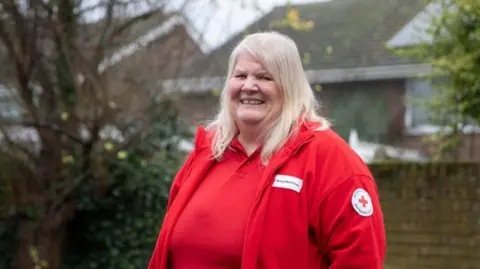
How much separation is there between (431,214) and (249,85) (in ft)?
12.9

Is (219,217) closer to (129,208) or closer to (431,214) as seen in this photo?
(431,214)

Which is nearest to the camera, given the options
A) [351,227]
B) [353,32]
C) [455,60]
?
[351,227]

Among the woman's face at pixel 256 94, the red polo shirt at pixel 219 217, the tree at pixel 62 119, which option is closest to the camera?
the red polo shirt at pixel 219 217

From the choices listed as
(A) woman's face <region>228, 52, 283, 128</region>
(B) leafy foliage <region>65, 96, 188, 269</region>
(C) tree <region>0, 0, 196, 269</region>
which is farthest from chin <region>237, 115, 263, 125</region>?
(B) leafy foliage <region>65, 96, 188, 269</region>

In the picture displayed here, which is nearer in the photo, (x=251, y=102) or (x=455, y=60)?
(x=251, y=102)

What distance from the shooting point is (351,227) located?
281 centimetres

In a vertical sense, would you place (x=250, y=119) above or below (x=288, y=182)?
above

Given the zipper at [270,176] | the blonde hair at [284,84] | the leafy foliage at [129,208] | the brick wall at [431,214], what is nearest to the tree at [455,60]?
the brick wall at [431,214]

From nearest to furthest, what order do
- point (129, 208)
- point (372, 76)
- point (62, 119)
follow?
point (62, 119) < point (129, 208) < point (372, 76)

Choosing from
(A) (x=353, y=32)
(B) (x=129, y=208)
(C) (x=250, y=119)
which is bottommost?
(B) (x=129, y=208)

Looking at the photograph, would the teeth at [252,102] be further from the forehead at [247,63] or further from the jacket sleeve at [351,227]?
the jacket sleeve at [351,227]

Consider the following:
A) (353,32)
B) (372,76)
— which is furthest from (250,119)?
(353,32)

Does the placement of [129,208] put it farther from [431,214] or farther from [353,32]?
[353,32]

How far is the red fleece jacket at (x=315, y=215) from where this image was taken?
9.21ft
